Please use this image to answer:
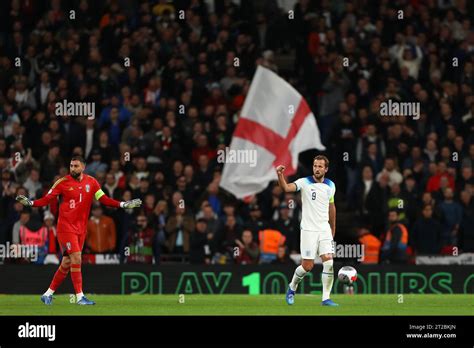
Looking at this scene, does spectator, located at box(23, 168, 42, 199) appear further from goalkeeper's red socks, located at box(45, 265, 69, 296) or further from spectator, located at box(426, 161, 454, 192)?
spectator, located at box(426, 161, 454, 192)

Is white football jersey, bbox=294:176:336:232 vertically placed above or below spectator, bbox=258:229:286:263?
above

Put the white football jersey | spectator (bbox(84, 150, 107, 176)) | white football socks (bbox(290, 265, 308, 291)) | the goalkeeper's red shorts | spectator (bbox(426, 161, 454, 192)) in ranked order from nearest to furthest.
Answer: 1. the white football jersey
2. white football socks (bbox(290, 265, 308, 291))
3. the goalkeeper's red shorts
4. spectator (bbox(426, 161, 454, 192))
5. spectator (bbox(84, 150, 107, 176))

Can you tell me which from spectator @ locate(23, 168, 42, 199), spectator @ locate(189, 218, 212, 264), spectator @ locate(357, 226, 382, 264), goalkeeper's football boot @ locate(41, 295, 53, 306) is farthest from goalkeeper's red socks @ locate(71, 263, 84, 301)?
spectator @ locate(357, 226, 382, 264)

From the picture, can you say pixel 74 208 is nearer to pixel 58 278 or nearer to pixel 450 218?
pixel 58 278

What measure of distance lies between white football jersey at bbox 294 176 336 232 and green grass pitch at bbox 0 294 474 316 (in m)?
1.26

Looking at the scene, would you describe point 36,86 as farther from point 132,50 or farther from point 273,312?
point 273,312

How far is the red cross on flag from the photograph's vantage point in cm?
2844

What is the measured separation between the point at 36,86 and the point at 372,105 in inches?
310

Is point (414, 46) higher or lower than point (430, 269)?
higher

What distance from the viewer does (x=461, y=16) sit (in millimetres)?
32500

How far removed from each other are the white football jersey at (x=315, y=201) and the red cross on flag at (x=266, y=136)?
8344 millimetres

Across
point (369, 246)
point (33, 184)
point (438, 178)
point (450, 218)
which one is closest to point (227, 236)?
point (369, 246)

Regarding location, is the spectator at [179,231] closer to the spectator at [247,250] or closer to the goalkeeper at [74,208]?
the spectator at [247,250]

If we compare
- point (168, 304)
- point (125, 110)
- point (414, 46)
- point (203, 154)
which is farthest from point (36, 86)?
point (168, 304)
